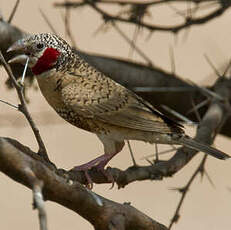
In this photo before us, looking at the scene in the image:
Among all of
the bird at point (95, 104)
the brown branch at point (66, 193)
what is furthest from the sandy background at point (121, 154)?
the brown branch at point (66, 193)

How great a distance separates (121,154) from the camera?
27.9 feet

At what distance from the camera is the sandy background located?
783 centimetres

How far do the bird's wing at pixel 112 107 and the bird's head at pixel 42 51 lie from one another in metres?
0.18

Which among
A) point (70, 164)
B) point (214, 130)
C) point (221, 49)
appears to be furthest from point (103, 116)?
point (221, 49)

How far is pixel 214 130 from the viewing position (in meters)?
4.97

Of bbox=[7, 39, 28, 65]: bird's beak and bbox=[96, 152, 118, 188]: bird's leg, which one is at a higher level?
bbox=[7, 39, 28, 65]: bird's beak

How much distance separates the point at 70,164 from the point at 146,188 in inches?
35.3

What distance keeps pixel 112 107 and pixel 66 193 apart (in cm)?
171

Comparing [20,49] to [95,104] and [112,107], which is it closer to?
[95,104]

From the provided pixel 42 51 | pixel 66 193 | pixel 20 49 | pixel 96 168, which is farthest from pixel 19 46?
pixel 66 193

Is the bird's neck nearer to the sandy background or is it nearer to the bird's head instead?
the bird's head

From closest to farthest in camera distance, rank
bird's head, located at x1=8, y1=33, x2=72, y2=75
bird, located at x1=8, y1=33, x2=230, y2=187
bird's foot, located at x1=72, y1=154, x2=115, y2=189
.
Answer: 1. bird's foot, located at x1=72, y1=154, x2=115, y2=189
2. bird's head, located at x1=8, y1=33, x2=72, y2=75
3. bird, located at x1=8, y1=33, x2=230, y2=187

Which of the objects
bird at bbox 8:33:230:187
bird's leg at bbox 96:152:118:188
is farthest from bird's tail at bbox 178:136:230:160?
bird's leg at bbox 96:152:118:188

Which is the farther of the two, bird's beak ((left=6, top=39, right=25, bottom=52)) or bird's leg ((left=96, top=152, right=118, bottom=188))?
bird's beak ((left=6, top=39, right=25, bottom=52))
